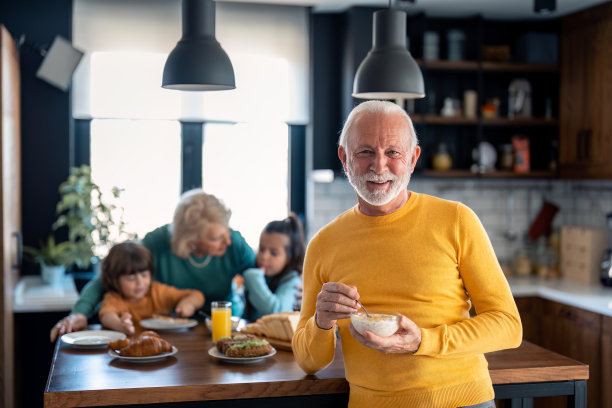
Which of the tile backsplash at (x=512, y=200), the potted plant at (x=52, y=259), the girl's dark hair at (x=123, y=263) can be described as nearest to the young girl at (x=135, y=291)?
the girl's dark hair at (x=123, y=263)

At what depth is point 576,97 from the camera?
A: 4887 millimetres

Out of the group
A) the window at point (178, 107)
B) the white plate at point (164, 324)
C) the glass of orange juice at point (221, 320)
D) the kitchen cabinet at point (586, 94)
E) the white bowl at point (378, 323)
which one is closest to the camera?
the white bowl at point (378, 323)

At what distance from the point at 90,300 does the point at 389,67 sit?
64.4 inches

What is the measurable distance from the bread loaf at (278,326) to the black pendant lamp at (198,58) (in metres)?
0.90

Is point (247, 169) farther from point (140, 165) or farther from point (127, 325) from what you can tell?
point (127, 325)

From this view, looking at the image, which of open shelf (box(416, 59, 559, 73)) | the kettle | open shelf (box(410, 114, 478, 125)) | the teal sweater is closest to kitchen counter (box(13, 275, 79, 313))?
the teal sweater

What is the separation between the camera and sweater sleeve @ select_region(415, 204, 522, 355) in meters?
1.93

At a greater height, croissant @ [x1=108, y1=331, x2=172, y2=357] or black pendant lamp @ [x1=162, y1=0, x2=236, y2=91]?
black pendant lamp @ [x1=162, y1=0, x2=236, y2=91]

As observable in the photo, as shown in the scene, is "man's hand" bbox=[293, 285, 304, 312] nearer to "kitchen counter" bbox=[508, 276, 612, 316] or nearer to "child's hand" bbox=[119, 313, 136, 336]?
"child's hand" bbox=[119, 313, 136, 336]

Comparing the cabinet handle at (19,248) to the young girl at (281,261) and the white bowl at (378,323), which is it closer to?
the young girl at (281,261)

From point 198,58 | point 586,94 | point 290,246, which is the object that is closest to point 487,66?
point 586,94

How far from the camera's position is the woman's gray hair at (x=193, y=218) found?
11.5 feet

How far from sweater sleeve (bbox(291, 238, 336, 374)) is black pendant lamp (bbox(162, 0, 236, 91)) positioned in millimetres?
888

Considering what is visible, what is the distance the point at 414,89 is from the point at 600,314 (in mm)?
1933
